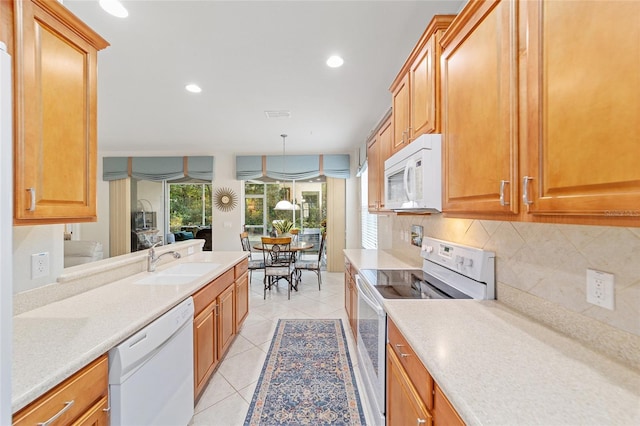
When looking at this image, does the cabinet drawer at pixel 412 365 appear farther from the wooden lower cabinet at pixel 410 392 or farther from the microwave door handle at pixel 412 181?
the microwave door handle at pixel 412 181

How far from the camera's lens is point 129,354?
3.58 ft

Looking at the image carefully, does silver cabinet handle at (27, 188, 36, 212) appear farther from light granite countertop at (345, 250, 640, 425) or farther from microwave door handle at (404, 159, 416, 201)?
microwave door handle at (404, 159, 416, 201)

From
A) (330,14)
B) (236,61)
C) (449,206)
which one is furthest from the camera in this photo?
(236,61)

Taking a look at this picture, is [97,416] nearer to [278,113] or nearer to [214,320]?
[214,320]

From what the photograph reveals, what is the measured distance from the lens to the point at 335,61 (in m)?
2.35

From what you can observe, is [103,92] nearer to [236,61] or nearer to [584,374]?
[236,61]

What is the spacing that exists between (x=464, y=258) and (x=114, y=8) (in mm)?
2695

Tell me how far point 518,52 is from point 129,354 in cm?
184

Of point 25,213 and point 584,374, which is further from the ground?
point 25,213

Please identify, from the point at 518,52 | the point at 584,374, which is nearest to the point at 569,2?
the point at 518,52

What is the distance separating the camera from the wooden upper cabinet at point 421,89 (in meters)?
1.52

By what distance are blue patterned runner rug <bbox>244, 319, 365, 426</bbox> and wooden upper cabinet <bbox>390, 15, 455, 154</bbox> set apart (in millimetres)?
1921

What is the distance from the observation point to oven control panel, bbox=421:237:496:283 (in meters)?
1.42

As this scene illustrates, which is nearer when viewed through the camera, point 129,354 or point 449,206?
point 129,354
